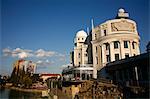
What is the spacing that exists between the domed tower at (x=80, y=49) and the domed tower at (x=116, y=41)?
12.8m

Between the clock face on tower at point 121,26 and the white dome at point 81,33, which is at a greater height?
the white dome at point 81,33

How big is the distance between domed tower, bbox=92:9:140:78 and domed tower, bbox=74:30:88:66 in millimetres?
12797

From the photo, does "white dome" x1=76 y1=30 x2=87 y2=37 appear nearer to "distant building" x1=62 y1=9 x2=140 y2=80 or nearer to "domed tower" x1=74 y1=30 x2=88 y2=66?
"domed tower" x1=74 y1=30 x2=88 y2=66

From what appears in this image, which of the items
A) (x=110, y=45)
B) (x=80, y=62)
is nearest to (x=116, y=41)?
(x=110, y=45)

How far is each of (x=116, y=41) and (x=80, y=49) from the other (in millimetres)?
21893

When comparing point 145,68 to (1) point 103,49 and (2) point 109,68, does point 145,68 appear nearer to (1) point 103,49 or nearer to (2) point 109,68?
(2) point 109,68

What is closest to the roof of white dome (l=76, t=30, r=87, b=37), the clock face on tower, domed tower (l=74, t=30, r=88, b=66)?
the clock face on tower

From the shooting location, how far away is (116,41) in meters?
54.7

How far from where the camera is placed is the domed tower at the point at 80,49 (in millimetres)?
70375

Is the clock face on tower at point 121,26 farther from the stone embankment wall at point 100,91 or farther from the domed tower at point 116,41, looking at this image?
the stone embankment wall at point 100,91

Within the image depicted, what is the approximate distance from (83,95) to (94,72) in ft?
63.7

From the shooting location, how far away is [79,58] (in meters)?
74.9

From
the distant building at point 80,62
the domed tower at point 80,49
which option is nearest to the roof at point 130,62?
the distant building at point 80,62

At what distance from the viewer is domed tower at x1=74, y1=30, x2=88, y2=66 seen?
7038cm
